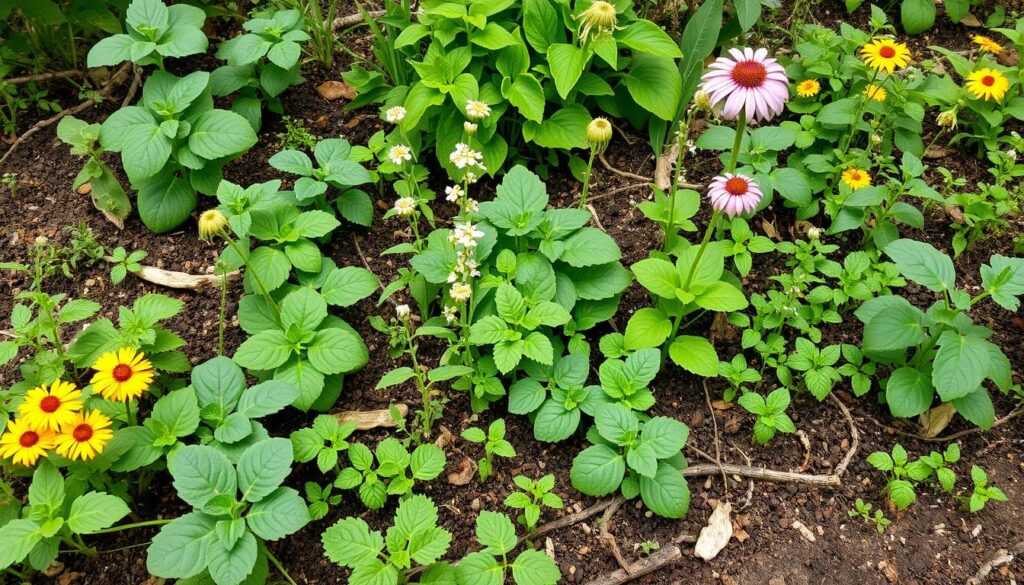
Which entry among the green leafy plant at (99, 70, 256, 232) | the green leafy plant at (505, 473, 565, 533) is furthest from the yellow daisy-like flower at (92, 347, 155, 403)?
the green leafy plant at (505, 473, 565, 533)

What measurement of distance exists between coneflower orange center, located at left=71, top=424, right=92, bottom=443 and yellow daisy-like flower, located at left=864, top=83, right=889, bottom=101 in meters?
2.94

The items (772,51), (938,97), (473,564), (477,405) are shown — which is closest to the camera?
(473,564)

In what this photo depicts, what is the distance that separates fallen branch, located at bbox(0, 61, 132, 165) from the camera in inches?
125

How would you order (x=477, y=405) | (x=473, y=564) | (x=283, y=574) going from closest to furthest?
(x=473, y=564), (x=283, y=574), (x=477, y=405)

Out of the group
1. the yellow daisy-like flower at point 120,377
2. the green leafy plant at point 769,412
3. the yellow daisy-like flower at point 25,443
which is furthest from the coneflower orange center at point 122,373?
the green leafy plant at point 769,412

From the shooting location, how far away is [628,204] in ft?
10.2

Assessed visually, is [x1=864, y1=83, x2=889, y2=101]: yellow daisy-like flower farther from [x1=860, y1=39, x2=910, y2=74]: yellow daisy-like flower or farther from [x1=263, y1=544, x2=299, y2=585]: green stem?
[x1=263, y1=544, x2=299, y2=585]: green stem

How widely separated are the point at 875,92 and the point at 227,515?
277 cm

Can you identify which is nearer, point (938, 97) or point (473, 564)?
point (473, 564)

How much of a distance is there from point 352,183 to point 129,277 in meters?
0.96

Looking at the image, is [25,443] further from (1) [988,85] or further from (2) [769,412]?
(1) [988,85]

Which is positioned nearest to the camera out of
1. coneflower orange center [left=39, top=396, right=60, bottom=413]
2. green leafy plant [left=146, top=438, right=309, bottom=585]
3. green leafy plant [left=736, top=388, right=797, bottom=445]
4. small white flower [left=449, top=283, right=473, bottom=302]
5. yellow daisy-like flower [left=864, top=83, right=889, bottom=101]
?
green leafy plant [left=146, top=438, right=309, bottom=585]

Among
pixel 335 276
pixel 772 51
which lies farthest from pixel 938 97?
pixel 335 276

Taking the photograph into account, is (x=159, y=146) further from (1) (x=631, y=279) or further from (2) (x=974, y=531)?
(2) (x=974, y=531)
